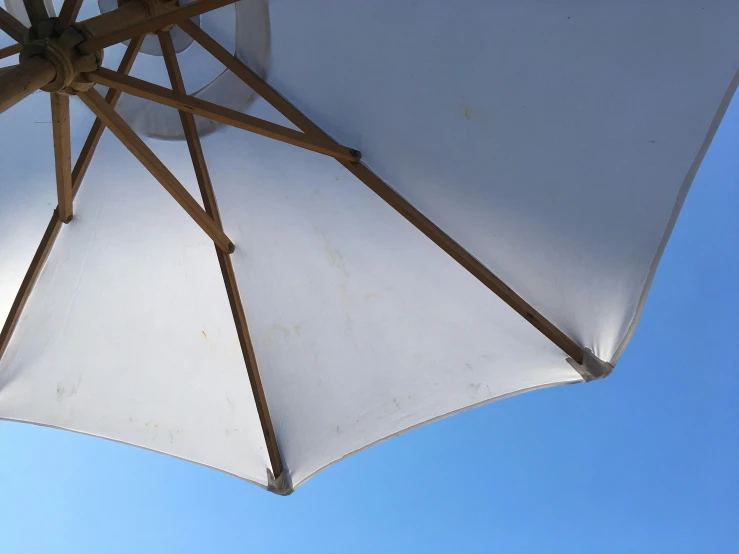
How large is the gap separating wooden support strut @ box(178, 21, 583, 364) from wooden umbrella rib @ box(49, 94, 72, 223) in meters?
0.96

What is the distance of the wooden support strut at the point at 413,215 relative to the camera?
3.28m

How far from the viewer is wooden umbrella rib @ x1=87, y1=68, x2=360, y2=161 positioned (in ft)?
9.34

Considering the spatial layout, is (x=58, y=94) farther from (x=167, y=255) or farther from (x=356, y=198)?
(x=356, y=198)

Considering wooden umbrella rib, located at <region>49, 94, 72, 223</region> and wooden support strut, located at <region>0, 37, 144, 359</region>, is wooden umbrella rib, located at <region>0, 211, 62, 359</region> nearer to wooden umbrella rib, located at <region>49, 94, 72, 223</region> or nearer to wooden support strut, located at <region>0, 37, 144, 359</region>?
wooden support strut, located at <region>0, 37, 144, 359</region>

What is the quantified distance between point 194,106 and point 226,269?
119 cm

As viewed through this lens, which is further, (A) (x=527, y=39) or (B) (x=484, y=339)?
(B) (x=484, y=339)

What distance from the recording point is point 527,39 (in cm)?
Answer: 304

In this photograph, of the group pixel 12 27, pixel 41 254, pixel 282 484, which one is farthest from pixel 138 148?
pixel 282 484

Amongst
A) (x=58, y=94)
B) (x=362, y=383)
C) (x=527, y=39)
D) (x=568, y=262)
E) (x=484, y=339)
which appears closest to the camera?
(x=58, y=94)

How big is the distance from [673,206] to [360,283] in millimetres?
1790

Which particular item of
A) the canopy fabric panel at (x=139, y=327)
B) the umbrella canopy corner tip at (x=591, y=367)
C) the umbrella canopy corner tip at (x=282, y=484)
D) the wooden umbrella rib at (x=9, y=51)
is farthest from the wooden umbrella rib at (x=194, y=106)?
the umbrella canopy corner tip at (x=282, y=484)

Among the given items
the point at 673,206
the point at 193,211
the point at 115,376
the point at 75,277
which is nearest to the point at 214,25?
the point at 193,211

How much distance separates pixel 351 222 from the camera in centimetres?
369

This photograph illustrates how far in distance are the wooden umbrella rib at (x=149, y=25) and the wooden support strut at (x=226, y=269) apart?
979 mm
